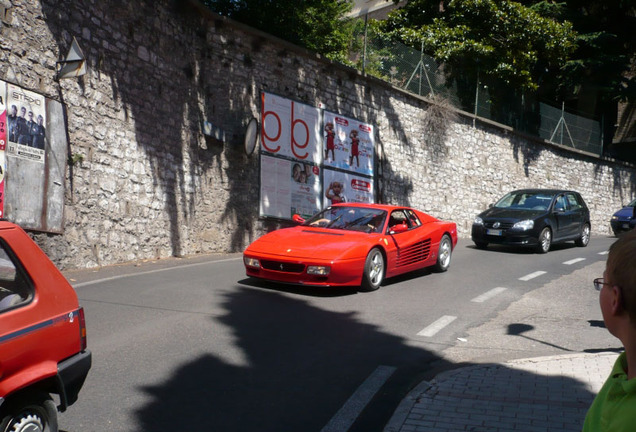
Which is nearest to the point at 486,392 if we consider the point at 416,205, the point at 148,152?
the point at 148,152

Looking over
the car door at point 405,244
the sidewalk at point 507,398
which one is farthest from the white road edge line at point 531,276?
the sidewalk at point 507,398

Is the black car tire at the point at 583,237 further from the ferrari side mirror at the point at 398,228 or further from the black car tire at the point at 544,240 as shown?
the ferrari side mirror at the point at 398,228

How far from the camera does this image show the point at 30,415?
3256 millimetres

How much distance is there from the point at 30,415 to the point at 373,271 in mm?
6629

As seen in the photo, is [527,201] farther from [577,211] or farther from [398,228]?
[398,228]

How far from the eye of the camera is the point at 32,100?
10.3 metres

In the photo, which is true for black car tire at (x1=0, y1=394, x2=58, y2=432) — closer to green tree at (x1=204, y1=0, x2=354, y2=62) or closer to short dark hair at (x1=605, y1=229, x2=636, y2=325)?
short dark hair at (x1=605, y1=229, x2=636, y2=325)

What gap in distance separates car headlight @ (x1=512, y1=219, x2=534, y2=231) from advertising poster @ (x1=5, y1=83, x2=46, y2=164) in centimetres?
1050

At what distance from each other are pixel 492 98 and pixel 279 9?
32.8 ft

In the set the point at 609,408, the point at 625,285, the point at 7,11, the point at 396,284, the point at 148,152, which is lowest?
the point at 396,284

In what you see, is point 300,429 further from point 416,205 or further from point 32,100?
point 416,205

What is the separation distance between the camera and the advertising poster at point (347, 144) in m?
18.6

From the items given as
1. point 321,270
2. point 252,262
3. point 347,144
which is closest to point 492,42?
point 347,144

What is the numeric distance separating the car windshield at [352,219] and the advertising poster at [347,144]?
767 centimetres
